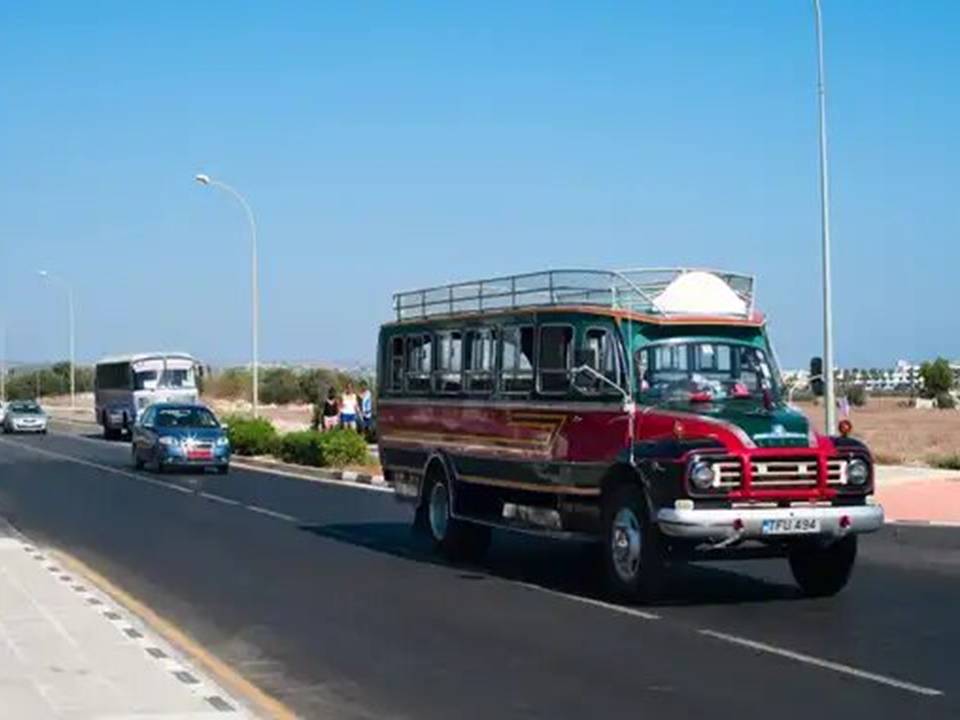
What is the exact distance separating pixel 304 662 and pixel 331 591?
4.13 m

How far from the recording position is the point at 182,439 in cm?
3706

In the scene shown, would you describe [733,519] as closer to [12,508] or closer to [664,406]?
[664,406]

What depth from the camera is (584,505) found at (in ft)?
51.5

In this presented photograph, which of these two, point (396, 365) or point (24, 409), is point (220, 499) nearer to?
point (396, 365)

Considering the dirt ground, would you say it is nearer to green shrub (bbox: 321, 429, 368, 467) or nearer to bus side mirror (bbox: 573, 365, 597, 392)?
green shrub (bbox: 321, 429, 368, 467)

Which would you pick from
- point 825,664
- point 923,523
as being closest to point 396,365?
point 923,523

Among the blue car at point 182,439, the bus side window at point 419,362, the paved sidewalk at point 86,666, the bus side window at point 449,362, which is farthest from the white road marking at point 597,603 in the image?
the blue car at point 182,439

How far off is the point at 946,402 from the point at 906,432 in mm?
34436

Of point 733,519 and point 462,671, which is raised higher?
point 733,519

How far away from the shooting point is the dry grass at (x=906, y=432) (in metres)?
39.0

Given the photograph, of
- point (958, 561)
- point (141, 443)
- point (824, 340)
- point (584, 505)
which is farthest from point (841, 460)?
point (141, 443)

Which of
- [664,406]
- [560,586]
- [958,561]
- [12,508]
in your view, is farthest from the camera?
[12,508]

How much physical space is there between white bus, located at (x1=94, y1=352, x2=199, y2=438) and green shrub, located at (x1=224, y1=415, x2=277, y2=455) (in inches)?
567

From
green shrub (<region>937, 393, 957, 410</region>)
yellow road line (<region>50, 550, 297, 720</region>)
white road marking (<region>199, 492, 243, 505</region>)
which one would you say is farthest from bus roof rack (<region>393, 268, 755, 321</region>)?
green shrub (<region>937, 393, 957, 410</region>)
